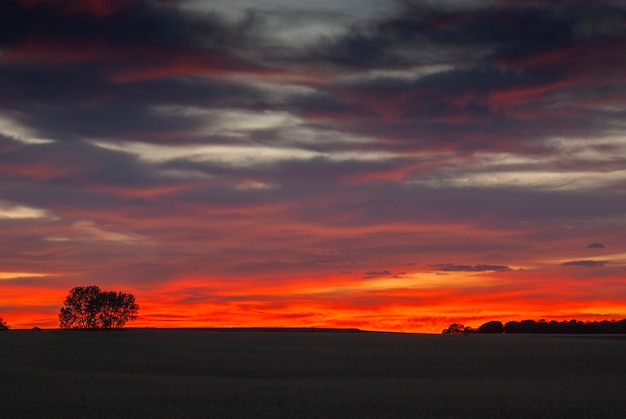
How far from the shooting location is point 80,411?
13227mm

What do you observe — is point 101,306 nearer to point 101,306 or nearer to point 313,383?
point 101,306

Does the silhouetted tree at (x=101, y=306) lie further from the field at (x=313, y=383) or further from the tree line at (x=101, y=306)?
the field at (x=313, y=383)

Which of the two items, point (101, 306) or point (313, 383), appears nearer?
point (313, 383)

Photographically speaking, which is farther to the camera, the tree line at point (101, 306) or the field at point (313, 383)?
the tree line at point (101, 306)

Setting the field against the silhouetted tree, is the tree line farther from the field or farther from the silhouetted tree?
the field

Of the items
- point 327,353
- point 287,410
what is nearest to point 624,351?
point 327,353

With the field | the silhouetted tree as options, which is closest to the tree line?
the silhouetted tree

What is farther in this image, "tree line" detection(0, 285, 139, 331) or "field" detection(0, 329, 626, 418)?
"tree line" detection(0, 285, 139, 331)

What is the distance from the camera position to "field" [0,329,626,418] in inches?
528

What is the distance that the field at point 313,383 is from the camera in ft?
44.0

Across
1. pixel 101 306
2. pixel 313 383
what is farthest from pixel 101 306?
pixel 313 383

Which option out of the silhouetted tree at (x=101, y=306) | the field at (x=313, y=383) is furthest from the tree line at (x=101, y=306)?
the field at (x=313, y=383)

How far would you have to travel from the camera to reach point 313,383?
58.5 ft

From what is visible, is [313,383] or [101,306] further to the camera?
[101,306]
